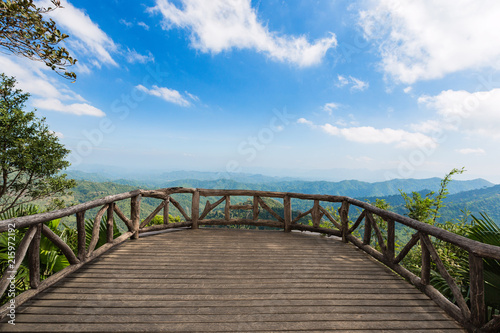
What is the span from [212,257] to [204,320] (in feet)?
5.35

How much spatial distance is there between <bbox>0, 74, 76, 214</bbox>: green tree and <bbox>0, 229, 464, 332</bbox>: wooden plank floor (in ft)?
31.3

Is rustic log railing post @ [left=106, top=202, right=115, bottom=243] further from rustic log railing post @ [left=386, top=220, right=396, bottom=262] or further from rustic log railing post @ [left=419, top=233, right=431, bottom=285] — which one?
A: rustic log railing post @ [left=419, top=233, right=431, bottom=285]

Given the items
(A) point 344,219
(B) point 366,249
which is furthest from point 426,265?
(A) point 344,219

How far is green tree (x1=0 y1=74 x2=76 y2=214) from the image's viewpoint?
908 cm

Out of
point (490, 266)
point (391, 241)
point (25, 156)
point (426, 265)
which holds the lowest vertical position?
point (426, 265)

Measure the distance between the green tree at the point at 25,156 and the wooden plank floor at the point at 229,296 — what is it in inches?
376

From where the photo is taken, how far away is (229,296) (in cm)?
264

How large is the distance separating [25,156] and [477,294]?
1439 centimetres

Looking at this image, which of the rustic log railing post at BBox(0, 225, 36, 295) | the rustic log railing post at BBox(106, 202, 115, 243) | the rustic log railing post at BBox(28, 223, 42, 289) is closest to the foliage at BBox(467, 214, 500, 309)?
the rustic log railing post at BBox(0, 225, 36, 295)

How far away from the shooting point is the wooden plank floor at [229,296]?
85.7 inches

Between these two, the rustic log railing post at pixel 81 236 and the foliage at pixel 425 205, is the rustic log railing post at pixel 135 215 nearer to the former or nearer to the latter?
the rustic log railing post at pixel 81 236

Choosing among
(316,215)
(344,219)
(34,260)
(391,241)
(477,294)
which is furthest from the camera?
(316,215)

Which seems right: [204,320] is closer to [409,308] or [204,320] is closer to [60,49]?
[409,308]

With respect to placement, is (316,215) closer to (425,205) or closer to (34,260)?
(425,205)
